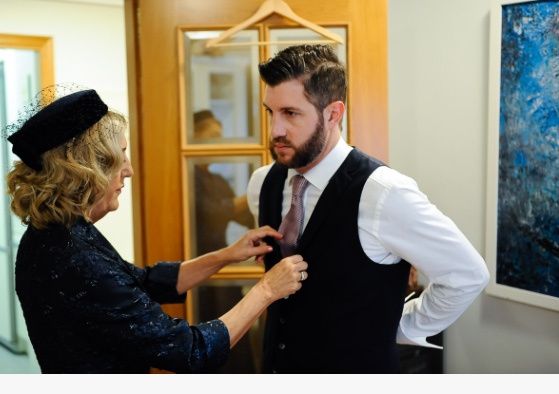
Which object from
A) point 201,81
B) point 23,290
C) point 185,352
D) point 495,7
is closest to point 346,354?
point 185,352

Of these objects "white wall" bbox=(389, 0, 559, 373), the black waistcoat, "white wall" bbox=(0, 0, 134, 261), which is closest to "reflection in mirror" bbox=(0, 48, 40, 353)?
"white wall" bbox=(0, 0, 134, 261)

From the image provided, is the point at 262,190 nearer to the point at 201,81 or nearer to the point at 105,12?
the point at 201,81

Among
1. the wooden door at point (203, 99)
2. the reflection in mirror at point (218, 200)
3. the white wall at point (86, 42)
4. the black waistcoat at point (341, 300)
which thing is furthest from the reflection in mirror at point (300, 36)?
the white wall at point (86, 42)

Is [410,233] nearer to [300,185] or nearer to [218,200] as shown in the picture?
[300,185]

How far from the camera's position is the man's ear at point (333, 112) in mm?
1447

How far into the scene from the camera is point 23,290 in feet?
4.02

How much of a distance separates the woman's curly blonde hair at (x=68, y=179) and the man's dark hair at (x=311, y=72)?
16.0 inches

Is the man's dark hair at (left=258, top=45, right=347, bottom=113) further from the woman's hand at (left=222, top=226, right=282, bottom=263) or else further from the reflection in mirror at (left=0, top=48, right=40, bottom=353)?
the reflection in mirror at (left=0, top=48, right=40, bottom=353)

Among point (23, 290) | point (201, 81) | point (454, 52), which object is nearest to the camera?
point (23, 290)

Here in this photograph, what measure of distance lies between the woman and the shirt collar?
1.47 ft

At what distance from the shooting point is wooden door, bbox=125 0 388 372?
2043mm

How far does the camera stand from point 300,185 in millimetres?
1520

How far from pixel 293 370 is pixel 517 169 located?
1268mm

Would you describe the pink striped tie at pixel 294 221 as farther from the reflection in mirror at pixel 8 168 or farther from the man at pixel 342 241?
the reflection in mirror at pixel 8 168
